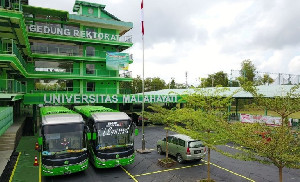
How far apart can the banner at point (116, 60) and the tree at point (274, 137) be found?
103ft

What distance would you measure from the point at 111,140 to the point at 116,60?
86.8 feet

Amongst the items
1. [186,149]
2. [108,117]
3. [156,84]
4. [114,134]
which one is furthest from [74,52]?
[156,84]

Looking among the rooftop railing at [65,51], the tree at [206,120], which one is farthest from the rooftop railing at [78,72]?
the tree at [206,120]

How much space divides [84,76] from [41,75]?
263 inches

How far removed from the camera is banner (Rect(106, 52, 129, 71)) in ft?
132

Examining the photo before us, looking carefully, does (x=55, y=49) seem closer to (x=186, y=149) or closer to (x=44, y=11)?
(x=44, y=11)

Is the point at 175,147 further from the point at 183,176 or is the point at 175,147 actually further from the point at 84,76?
the point at 84,76

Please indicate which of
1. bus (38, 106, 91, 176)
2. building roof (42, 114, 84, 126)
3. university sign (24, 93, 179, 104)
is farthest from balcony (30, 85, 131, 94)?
bus (38, 106, 91, 176)

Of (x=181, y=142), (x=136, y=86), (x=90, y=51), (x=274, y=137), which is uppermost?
(x=90, y=51)

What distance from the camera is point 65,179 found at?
50.9 ft

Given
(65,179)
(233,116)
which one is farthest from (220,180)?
(233,116)

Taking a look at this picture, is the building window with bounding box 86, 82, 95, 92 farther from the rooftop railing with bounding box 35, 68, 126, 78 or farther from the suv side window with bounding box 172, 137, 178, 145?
the suv side window with bounding box 172, 137, 178, 145

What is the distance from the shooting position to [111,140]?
52.5 ft

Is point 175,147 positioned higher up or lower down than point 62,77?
lower down
